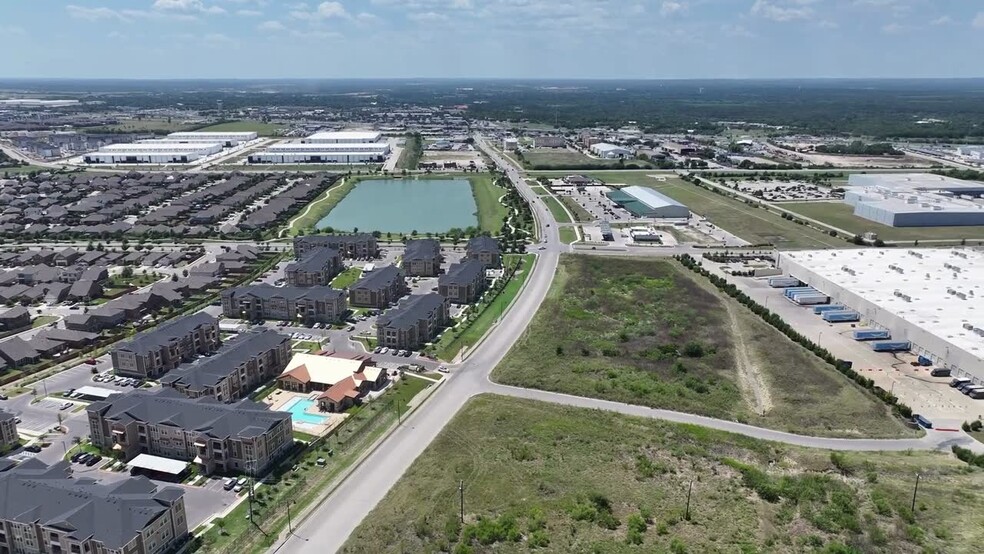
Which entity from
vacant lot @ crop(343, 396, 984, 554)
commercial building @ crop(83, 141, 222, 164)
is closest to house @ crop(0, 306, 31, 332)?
vacant lot @ crop(343, 396, 984, 554)

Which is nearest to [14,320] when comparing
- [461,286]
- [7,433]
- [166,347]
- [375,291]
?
[166,347]

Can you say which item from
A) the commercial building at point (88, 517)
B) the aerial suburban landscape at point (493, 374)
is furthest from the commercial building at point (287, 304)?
the commercial building at point (88, 517)

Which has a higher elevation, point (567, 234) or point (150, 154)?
point (150, 154)

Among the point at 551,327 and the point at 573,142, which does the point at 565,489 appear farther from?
the point at 573,142

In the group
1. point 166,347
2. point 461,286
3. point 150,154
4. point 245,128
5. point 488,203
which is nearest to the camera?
point 166,347

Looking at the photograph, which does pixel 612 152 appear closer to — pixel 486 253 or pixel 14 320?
pixel 486 253

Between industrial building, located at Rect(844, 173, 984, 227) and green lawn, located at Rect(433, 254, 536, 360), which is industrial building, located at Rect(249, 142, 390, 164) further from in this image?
industrial building, located at Rect(844, 173, 984, 227)
